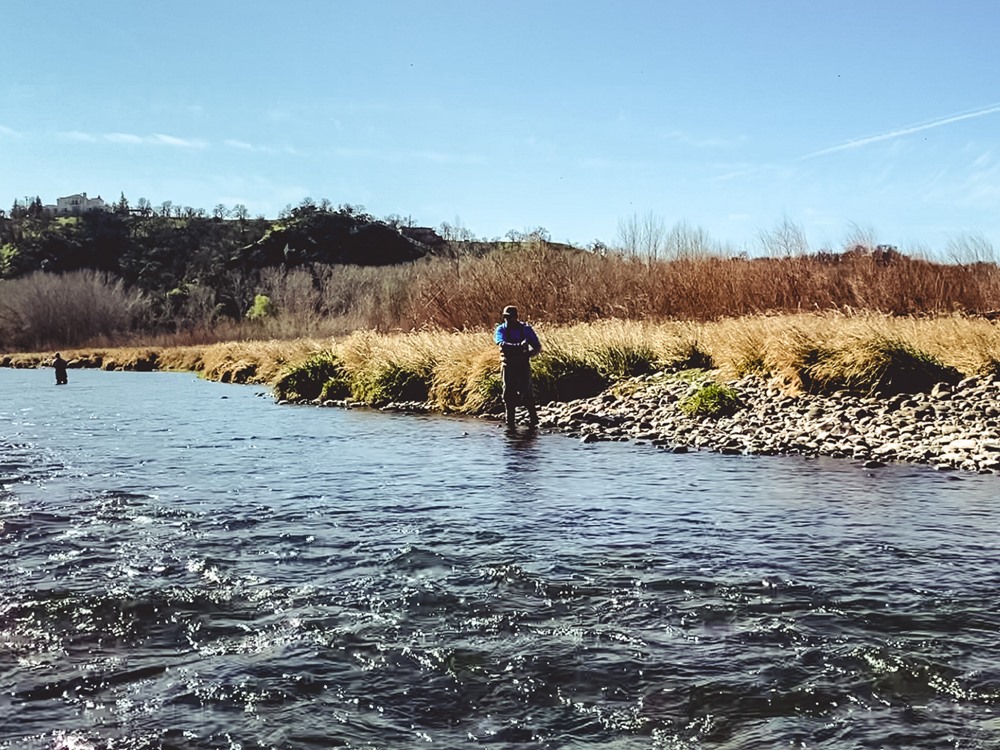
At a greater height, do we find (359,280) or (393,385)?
(359,280)

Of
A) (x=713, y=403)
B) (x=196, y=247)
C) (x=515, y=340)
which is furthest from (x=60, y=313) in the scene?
(x=713, y=403)

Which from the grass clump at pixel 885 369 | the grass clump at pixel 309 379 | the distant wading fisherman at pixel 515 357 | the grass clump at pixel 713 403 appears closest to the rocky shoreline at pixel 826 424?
the grass clump at pixel 713 403

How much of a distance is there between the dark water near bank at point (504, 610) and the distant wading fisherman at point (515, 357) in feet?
17.6

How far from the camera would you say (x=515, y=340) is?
16297 mm

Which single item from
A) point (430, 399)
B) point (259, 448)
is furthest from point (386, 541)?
point (430, 399)

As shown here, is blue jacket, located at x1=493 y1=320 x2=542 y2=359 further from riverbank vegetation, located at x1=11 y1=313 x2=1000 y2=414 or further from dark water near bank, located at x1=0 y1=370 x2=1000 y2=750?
dark water near bank, located at x1=0 y1=370 x2=1000 y2=750

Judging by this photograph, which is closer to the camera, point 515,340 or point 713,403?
point 713,403

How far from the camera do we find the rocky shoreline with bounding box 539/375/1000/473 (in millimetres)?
11836

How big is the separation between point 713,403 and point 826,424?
2521mm

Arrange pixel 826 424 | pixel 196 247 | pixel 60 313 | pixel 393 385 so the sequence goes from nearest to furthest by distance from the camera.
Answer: pixel 826 424
pixel 393 385
pixel 60 313
pixel 196 247

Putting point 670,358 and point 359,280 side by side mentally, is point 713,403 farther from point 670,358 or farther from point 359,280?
point 359,280

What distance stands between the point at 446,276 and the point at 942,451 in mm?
23323

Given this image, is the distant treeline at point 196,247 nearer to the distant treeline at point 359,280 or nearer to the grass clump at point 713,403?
the distant treeline at point 359,280

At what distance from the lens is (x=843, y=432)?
524 inches
